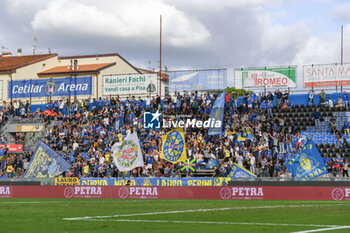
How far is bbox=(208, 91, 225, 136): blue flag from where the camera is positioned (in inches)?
1676

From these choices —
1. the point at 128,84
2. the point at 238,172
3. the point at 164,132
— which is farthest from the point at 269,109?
the point at 128,84

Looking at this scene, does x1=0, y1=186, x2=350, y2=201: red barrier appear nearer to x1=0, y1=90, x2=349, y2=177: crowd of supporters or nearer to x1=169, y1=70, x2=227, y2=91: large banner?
x1=0, y1=90, x2=349, y2=177: crowd of supporters

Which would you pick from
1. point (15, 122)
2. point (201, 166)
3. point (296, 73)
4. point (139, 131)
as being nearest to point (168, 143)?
point (201, 166)

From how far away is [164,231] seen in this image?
13.5m

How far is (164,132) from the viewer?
1757 inches

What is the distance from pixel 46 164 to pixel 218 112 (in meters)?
14.1

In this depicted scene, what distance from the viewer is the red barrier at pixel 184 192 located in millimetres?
28344

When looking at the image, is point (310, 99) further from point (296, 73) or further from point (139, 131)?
point (139, 131)

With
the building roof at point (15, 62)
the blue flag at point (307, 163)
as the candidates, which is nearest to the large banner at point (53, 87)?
A: the building roof at point (15, 62)

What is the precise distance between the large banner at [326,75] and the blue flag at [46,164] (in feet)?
76.5

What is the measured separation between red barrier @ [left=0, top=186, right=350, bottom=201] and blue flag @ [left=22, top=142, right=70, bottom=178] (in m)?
2.19

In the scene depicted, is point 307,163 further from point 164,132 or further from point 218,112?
point 164,132

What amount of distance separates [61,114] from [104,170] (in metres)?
13.4

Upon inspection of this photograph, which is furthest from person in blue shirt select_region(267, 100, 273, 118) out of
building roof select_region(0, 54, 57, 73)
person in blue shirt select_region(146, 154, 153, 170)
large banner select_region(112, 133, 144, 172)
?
building roof select_region(0, 54, 57, 73)
